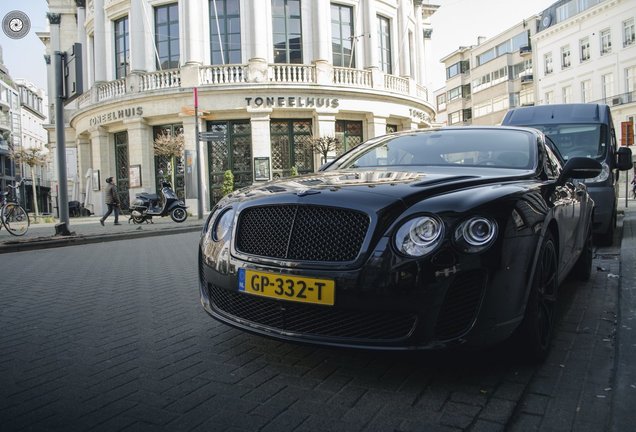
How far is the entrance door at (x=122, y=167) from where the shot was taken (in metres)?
26.9

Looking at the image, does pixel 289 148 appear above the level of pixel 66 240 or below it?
above

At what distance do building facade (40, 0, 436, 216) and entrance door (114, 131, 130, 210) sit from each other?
0.17 feet

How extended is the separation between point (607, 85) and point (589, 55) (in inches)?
144

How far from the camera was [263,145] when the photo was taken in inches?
945

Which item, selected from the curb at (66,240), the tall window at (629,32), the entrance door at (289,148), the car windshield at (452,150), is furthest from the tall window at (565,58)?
the car windshield at (452,150)

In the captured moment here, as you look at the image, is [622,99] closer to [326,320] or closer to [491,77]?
[491,77]

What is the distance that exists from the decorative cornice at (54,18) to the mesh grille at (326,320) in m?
37.8

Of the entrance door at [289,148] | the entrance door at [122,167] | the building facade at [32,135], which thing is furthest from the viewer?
the building facade at [32,135]

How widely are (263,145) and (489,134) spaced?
2034 centimetres

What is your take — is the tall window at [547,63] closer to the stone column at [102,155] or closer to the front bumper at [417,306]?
the stone column at [102,155]

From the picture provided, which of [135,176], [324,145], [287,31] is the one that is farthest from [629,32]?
[135,176]

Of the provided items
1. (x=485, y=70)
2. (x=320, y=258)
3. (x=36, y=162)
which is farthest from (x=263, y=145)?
(x=485, y=70)

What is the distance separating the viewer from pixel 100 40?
27250 mm

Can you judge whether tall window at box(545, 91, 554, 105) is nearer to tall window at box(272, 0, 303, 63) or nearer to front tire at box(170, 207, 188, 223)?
tall window at box(272, 0, 303, 63)
